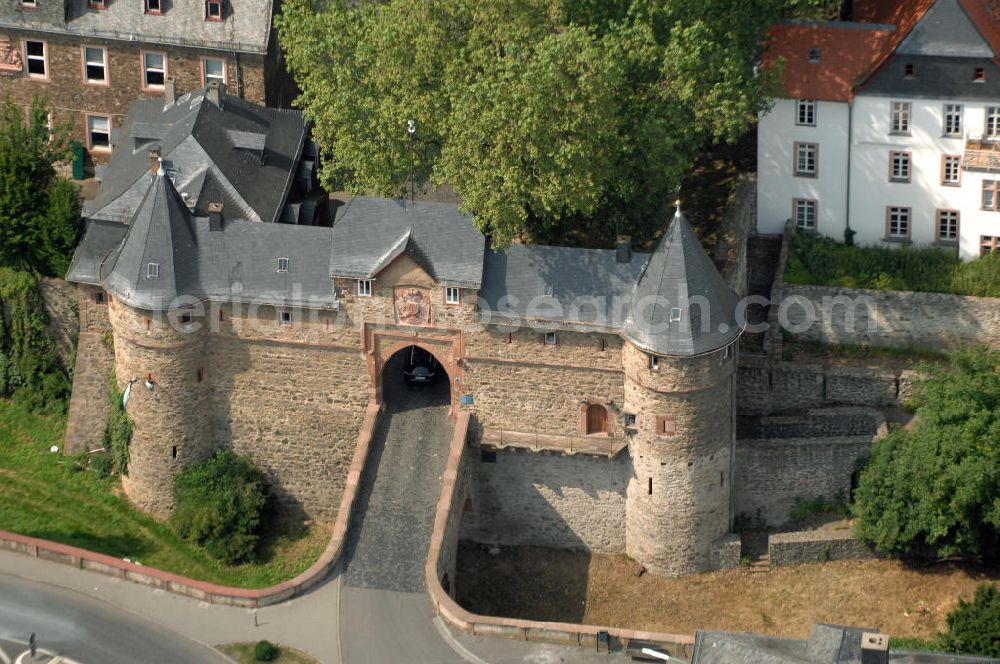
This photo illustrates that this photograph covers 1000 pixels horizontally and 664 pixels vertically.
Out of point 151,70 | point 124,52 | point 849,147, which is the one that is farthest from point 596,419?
point 124,52

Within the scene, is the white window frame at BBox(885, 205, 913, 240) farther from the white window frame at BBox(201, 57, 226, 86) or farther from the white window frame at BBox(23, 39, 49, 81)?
the white window frame at BBox(23, 39, 49, 81)

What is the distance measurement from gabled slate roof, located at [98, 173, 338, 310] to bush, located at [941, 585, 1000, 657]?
25.9 m

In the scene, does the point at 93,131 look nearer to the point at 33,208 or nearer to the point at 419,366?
the point at 33,208

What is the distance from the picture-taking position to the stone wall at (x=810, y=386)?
87562 mm

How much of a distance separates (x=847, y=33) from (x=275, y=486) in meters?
30.0

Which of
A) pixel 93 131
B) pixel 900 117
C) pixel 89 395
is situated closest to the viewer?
pixel 900 117

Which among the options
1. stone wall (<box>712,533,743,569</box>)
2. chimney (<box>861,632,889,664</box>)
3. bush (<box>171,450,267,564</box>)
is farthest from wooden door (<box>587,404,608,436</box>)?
chimney (<box>861,632,889,664</box>)

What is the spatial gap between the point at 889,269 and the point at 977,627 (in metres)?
17.6

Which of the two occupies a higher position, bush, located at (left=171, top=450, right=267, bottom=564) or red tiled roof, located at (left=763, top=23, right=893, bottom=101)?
red tiled roof, located at (left=763, top=23, right=893, bottom=101)

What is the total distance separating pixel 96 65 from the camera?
9700 cm

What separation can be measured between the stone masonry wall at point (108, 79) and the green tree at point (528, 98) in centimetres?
1040

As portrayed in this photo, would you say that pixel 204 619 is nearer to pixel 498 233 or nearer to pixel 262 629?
pixel 262 629

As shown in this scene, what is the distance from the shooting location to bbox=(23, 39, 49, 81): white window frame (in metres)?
96.8

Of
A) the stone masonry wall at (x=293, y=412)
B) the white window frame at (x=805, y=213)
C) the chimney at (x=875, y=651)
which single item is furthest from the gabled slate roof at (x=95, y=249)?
the chimney at (x=875, y=651)
